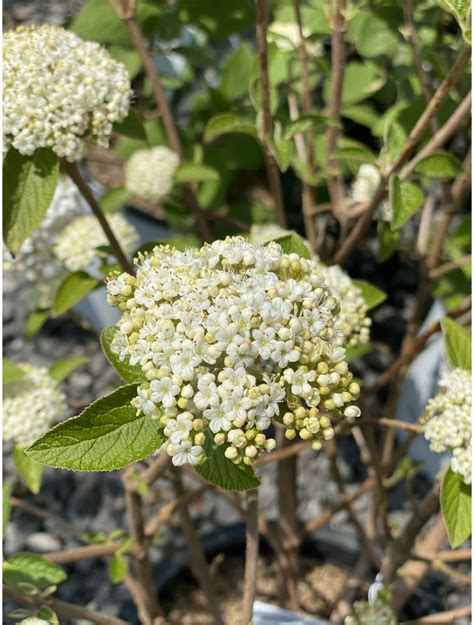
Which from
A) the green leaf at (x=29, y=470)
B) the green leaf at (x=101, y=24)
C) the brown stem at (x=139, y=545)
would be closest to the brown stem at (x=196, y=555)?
the brown stem at (x=139, y=545)

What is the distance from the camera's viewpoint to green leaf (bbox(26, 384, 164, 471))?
2.33 ft

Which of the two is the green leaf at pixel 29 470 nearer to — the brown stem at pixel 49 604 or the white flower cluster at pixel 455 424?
the brown stem at pixel 49 604

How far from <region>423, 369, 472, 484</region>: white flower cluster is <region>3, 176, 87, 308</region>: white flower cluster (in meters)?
0.76

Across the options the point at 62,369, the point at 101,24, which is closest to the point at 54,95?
the point at 62,369

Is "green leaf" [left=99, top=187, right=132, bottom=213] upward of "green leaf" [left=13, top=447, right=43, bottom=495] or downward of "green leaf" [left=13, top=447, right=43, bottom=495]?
Result: upward

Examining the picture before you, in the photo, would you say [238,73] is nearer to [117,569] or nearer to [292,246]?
[292,246]

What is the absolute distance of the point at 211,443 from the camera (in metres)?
0.77

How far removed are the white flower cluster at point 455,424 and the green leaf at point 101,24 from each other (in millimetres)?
1030

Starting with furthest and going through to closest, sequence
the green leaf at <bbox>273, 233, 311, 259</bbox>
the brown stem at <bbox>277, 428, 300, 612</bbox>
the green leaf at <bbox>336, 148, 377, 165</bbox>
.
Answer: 1. the brown stem at <bbox>277, 428, 300, 612</bbox>
2. the green leaf at <bbox>336, 148, 377, 165</bbox>
3. the green leaf at <bbox>273, 233, 311, 259</bbox>

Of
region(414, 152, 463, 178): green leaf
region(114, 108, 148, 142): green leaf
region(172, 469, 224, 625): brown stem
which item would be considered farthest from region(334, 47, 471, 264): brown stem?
region(172, 469, 224, 625): brown stem

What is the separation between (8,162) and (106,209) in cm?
57

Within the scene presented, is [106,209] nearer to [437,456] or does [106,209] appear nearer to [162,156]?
[162,156]

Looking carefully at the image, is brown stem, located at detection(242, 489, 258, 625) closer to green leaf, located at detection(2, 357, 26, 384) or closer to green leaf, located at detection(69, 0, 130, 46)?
green leaf, located at detection(2, 357, 26, 384)

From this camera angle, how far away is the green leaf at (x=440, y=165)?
3.47 ft
